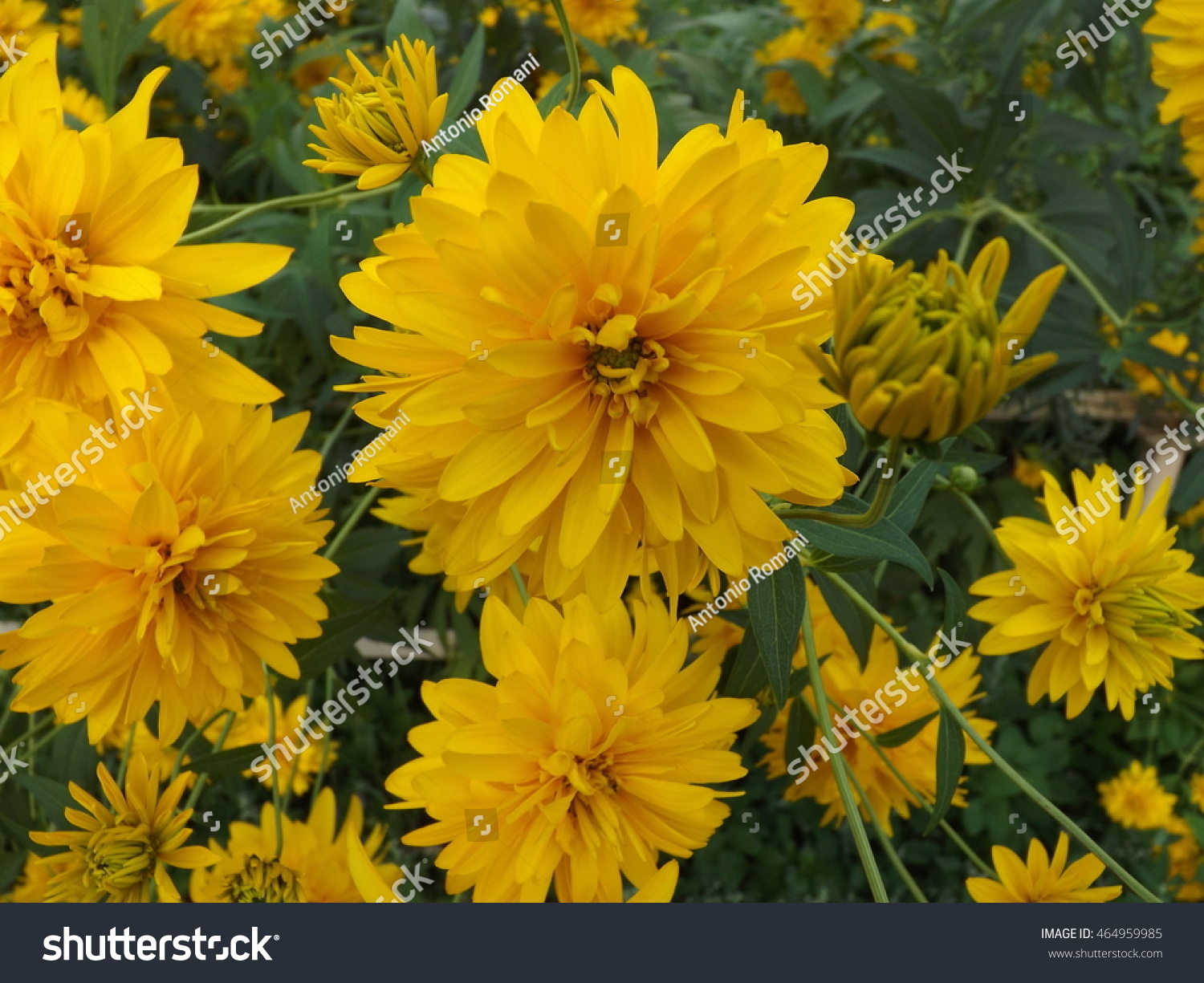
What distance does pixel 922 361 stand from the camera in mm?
485

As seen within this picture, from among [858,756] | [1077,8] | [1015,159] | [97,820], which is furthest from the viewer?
[1015,159]

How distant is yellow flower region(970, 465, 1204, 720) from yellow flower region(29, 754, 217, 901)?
904 mm

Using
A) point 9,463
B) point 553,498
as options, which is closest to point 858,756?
point 553,498

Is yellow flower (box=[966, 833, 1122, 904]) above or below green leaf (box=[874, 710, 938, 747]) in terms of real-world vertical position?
below

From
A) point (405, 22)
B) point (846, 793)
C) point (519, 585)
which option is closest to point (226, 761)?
point (519, 585)

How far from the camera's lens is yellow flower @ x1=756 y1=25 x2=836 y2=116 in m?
1.76

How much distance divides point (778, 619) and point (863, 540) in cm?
10

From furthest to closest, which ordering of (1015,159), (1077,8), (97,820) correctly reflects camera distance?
(1015,159) → (1077,8) → (97,820)

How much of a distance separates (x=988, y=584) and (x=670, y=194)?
0.67 m

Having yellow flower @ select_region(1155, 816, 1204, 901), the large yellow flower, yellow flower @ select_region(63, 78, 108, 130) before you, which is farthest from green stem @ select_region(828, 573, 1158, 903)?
yellow flower @ select_region(63, 78, 108, 130)

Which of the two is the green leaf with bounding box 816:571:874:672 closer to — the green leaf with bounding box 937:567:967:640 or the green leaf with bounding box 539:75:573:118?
the green leaf with bounding box 937:567:967:640

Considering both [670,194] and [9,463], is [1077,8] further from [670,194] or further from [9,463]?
[9,463]

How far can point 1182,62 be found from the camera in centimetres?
111

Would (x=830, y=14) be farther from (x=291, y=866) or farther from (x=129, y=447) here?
(x=291, y=866)
